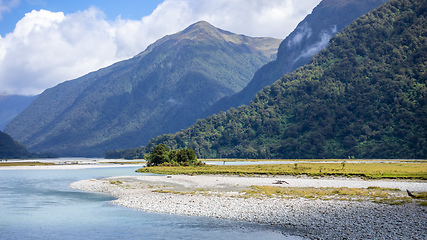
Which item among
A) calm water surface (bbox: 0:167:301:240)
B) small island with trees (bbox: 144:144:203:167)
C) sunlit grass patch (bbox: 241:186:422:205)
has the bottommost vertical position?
calm water surface (bbox: 0:167:301:240)

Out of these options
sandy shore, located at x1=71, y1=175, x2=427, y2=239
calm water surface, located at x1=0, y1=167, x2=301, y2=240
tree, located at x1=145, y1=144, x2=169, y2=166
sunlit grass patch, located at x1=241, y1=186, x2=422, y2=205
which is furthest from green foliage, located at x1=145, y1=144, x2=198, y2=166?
calm water surface, located at x1=0, y1=167, x2=301, y2=240

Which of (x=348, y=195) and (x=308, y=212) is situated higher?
(x=348, y=195)

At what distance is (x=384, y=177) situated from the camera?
84.1 meters

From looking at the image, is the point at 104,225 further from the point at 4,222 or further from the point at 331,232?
the point at 331,232

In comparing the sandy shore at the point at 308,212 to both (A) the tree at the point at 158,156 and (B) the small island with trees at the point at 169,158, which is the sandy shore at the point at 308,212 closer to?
(B) the small island with trees at the point at 169,158

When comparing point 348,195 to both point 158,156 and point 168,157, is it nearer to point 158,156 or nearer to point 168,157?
point 158,156

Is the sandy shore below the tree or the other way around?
below

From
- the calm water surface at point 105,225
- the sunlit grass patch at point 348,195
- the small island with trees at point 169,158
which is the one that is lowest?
the calm water surface at point 105,225

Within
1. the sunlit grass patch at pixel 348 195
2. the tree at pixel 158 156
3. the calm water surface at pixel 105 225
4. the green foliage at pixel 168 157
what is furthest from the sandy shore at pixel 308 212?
the green foliage at pixel 168 157

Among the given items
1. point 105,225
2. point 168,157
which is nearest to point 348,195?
point 105,225

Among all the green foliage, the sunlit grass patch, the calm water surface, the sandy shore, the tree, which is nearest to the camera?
the sandy shore

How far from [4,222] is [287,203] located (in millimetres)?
29619

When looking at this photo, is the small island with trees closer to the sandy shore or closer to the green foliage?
the green foliage

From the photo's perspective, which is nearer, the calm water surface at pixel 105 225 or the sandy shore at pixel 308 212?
the sandy shore at pixel 308 212
